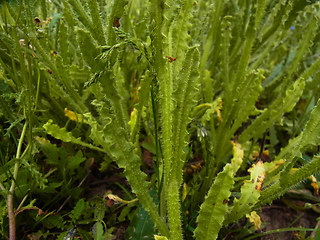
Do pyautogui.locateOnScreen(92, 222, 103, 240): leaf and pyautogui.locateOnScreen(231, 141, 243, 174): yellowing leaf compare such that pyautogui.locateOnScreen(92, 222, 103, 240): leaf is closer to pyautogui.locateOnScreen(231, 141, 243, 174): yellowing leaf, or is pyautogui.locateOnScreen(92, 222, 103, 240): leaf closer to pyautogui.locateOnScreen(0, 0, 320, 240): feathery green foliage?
pyautogui.locateOnScreen(0, 0, 320, 240): feathery green foliage

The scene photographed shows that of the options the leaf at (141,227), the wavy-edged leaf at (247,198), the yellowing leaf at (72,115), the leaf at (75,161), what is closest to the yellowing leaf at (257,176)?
the wavy-edged leaf at (247,198)

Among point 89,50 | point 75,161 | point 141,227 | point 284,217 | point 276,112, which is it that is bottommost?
point 284,217

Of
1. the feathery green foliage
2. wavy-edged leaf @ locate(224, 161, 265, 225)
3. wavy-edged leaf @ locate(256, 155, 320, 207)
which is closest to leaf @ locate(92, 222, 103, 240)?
the feathery green foliage

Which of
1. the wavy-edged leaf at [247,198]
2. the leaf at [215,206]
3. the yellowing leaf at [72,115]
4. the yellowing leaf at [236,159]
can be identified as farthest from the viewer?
the yellowing leaf at [72,115]

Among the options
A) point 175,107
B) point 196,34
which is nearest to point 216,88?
point 196,34

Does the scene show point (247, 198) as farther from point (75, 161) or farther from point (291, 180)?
point (75, 161)

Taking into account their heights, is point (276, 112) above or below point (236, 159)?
above

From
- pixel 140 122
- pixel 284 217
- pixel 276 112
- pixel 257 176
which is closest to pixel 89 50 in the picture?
pixel 140 122

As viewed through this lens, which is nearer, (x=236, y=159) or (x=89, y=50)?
(x=89, y=50)

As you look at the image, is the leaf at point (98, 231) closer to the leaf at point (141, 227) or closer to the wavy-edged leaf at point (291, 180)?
the leaf at point (141, 227)
